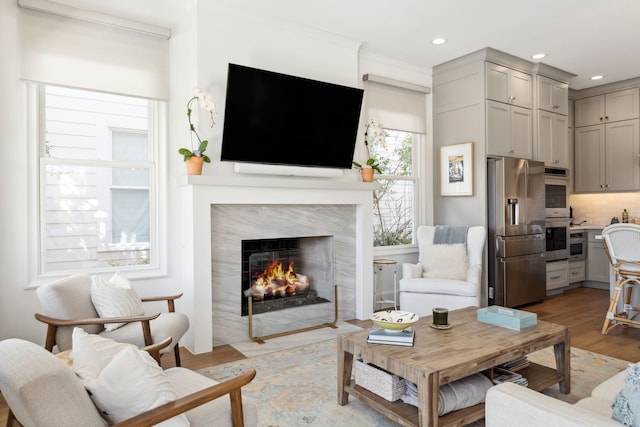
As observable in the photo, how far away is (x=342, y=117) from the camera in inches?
160

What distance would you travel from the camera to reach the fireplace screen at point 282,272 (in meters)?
3.87

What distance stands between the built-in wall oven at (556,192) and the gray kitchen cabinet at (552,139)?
0.11m

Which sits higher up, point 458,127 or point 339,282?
point 458,127

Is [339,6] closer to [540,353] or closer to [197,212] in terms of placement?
[197,212]

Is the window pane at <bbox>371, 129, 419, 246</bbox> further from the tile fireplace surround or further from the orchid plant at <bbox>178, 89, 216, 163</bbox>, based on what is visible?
the orchid plant at <bbox>178, 89, 216, 163</bbox>

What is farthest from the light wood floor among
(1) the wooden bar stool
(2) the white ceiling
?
(2) the white ceiling

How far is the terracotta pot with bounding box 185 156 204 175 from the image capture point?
3324mm

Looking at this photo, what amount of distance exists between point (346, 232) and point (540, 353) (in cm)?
198

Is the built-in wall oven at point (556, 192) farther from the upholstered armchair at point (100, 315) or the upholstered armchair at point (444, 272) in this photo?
the upholstered armchair at point (100, 315)

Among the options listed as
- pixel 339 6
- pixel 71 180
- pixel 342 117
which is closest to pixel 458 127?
pixel 342 117

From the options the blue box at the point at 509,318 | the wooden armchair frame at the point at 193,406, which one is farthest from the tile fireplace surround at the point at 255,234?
the wooden armchair frame at the point at 193,406

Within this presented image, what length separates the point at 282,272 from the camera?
4.11m

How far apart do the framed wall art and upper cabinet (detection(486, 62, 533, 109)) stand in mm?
654

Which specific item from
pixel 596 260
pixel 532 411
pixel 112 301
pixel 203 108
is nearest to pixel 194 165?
pixel 203 108
